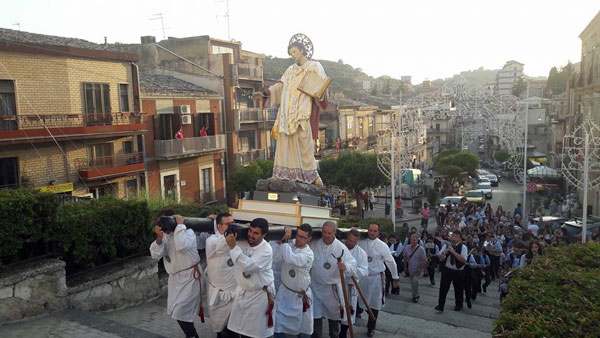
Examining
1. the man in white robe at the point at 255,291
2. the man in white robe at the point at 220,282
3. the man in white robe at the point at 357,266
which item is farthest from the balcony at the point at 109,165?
the man in white robe at the point at 255,291

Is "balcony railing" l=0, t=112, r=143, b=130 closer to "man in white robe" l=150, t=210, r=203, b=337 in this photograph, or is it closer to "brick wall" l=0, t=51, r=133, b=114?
"brick wall" l=0, t=51, r=133, b=114

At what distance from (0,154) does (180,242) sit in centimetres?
1572

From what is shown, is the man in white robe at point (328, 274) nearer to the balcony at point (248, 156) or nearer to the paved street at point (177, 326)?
the paved street at point (177, 326)

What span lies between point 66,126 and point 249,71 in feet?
47.5

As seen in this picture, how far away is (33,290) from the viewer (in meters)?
7.07

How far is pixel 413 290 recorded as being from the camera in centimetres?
1016

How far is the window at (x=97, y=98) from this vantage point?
875 inches

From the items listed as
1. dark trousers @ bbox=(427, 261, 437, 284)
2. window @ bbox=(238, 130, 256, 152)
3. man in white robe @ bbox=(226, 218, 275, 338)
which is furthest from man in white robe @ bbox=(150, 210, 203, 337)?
window @ bbox=(238, 130, 256, 152)

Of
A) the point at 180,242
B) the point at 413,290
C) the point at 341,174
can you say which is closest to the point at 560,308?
the point at 180,242

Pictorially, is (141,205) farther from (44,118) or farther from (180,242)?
(44,118)

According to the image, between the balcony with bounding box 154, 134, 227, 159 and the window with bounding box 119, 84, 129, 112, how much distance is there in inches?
99.0

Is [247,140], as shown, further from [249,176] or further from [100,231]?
[100,231]

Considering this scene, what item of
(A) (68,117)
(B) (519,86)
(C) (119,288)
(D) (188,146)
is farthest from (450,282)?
(B) (519,86)

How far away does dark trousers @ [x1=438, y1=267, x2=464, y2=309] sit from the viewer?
374 inches
